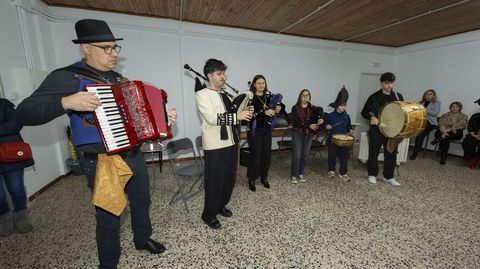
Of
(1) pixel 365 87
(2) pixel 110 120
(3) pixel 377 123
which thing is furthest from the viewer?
(1) pixel 365 87

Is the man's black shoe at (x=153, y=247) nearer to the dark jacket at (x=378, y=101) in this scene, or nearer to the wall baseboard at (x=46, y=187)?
the wall baseboard at (x=46, y=187)

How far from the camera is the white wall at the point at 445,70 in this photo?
475 centimetres

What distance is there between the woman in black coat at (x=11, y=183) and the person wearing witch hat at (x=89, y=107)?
139cm

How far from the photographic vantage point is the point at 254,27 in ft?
14.7

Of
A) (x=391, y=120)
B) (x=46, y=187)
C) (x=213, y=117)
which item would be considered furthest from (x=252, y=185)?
(x=46, y=187)

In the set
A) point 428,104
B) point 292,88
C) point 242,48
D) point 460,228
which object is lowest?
point 460,228

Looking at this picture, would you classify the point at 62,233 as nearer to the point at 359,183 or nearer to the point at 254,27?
the point at 359,183

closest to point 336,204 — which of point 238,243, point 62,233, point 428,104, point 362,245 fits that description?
point 362,245

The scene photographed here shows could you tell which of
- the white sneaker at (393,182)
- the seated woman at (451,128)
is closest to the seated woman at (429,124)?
the seated woman at (451,128)

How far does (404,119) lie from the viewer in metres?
2.66

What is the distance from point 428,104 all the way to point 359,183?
3.22m

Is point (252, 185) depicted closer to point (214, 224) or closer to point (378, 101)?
point (214, 224)

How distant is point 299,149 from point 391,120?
1.26 m

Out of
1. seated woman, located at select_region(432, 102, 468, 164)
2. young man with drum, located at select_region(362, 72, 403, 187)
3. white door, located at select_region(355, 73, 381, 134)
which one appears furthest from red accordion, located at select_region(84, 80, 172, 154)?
white door, located at select_region(355, 73, 381, 134)
